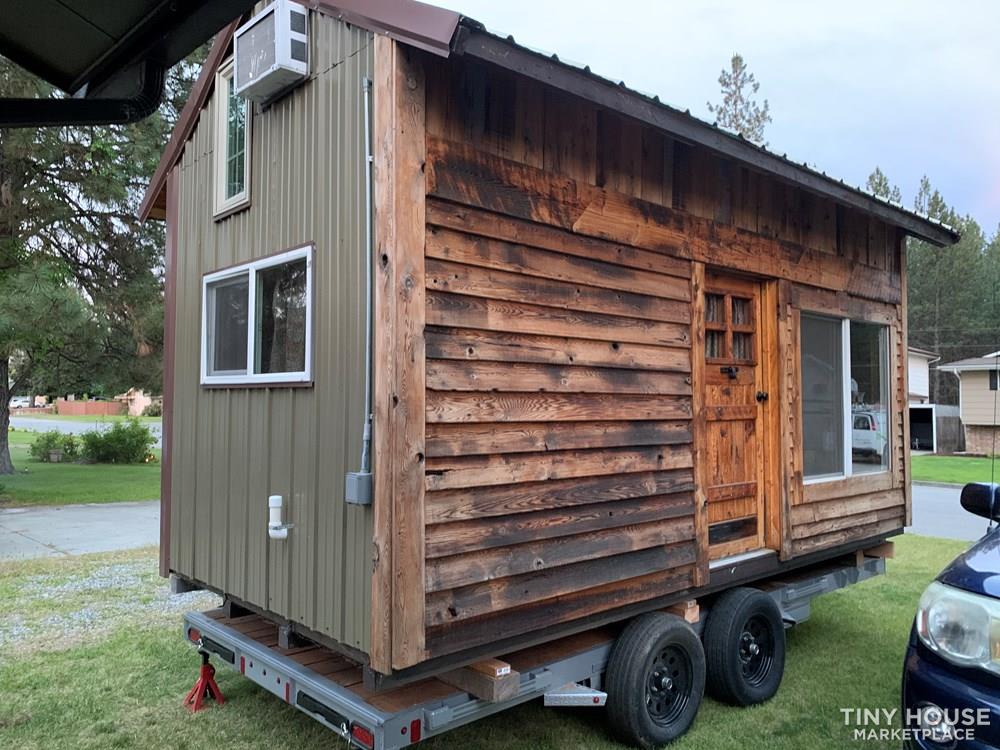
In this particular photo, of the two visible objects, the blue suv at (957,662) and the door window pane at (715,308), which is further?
the door window pane at (715,308)

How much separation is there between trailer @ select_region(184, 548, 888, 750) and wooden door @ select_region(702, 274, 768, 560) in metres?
0.46

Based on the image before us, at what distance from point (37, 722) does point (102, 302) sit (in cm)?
1095

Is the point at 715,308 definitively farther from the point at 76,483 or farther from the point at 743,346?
the point at 76,483

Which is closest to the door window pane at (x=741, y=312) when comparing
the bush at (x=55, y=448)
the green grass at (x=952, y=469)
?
the green grass at (x=952, y=469)

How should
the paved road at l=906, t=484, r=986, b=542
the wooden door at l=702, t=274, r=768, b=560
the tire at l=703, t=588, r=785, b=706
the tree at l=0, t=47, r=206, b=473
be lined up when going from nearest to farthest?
the tire at l=703, t=588, r=785, b=706
the wooden door at l=702, t=274, r=768, b=560
the tree at l=0, t=47, r=206, b=473
the paved road at l=906, t=484, r=986, b=542

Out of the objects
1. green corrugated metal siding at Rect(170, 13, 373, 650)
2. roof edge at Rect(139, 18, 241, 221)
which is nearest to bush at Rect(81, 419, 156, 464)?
roof edge at Rect(139, 18, 241, 221)

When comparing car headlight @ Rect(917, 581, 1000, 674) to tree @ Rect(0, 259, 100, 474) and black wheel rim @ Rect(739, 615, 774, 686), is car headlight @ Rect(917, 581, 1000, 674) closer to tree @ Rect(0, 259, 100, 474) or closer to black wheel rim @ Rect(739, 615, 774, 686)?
black wheel rim @ Rect(739, 615, 774, 686)

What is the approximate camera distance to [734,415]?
5.05 m

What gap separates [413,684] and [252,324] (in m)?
2.00

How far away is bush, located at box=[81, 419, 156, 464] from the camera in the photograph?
21688mm

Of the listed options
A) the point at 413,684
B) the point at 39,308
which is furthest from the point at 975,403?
the point at 413,684

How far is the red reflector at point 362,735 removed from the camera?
9.68 feet

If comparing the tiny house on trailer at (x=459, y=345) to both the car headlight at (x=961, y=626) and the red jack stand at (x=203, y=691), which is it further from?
the car headlight at (x=961, y=626)

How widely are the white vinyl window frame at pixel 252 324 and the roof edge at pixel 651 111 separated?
4.17 feet
